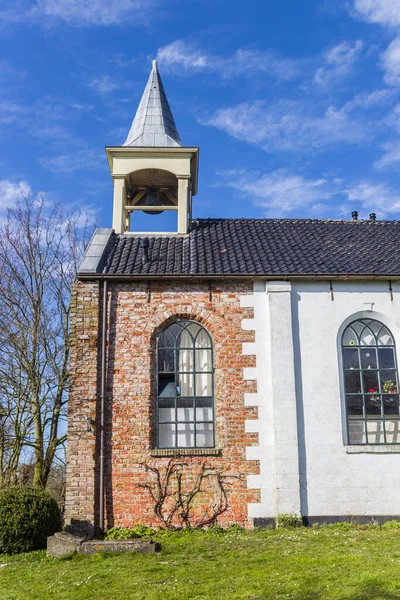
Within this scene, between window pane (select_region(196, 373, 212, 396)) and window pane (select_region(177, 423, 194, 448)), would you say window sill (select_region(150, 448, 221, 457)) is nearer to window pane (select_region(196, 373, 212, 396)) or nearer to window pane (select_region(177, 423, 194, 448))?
window pane (select_region(177, 423, 194, 448))

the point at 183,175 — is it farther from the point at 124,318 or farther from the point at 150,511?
the point at 150,511

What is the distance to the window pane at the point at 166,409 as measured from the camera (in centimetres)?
1381

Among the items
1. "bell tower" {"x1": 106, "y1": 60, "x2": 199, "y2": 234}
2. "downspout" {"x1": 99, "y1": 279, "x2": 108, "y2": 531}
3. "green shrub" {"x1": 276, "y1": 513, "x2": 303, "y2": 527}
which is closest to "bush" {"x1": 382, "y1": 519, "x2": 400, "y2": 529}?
"green shrub" {"x1": 276, "y1": 513, "x2": 303, "y2": 527}

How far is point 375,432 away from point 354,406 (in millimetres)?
762

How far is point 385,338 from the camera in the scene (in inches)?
573

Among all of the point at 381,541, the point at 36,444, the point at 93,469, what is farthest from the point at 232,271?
the point at 36,444

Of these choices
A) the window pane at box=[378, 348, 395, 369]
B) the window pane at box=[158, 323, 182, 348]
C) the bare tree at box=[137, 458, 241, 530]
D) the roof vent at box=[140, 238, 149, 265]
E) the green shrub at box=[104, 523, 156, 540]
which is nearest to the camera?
the green shrub at box=[104, 523, 156, 540]

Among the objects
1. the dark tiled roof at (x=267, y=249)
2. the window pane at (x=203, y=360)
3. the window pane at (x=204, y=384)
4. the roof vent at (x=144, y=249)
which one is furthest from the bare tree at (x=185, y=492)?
the roof vent at (x=144, y=249)

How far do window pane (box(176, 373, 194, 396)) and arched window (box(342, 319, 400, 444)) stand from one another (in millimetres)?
3512

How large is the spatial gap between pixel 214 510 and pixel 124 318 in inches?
183

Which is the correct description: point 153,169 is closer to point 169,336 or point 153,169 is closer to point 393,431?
point 169,336

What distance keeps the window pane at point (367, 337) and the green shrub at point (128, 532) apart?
20.8 ft

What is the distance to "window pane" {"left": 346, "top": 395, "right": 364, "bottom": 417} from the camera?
14023mm

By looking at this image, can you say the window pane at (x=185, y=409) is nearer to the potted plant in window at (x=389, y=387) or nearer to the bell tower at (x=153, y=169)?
the potted plant in window at (x=389, y=387)
